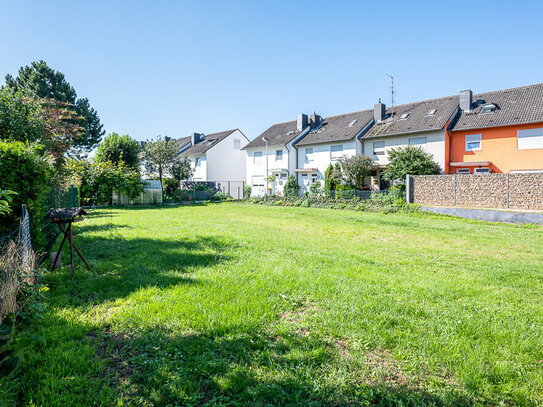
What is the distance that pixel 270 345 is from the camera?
9.81 ft

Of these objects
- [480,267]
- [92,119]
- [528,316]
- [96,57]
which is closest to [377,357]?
[528,316]

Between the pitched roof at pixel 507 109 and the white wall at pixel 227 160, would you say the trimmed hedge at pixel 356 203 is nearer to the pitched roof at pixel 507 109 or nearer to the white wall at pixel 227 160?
the pitched roof at pixel 507 109

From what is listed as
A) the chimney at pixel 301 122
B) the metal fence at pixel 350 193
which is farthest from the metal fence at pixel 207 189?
the metal fence at pixel 350 193

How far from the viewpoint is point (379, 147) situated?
88.4 ft

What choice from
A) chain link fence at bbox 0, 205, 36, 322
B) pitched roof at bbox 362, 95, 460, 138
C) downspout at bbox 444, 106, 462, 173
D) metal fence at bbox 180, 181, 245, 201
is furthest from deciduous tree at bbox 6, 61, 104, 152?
downspout at bbox 444, 106, 462, 173

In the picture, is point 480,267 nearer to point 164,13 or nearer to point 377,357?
point 377,357

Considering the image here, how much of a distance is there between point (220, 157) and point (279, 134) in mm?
8708

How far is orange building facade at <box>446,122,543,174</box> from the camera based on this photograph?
20.8m

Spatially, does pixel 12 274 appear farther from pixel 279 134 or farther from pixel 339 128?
pixel 279 134

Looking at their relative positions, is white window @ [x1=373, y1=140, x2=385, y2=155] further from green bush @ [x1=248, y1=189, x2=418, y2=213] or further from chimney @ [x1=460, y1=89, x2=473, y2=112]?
green bush @ [x1=248, y1=189, x2=418, y2=213]

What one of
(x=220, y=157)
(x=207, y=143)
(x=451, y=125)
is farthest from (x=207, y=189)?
(x=451, y=125)

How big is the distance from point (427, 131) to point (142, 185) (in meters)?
23.4

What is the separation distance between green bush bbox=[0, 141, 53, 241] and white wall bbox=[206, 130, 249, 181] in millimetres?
32809

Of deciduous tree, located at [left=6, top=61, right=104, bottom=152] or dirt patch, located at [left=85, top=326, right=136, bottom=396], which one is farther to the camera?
deciduous tree, located at [left=6, top=61, right=104, bottom=152]
